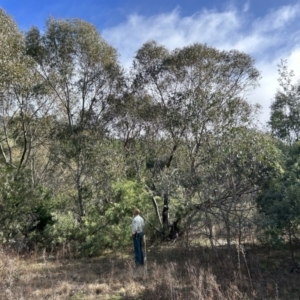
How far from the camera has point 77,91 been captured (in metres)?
12.1

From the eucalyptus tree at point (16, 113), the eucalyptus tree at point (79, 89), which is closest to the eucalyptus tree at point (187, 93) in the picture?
the eucalyptus tree at point (79, 89)

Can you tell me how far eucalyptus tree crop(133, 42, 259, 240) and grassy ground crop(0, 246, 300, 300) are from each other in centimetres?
273

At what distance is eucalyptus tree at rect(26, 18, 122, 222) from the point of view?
1125 cm

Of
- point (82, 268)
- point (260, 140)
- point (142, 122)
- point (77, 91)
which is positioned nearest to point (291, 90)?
point (142, 122)

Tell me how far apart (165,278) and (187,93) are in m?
6.55

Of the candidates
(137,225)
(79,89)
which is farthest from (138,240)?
(79,89)

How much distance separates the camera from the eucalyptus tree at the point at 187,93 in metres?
9.85

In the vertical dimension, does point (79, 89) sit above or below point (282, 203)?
above

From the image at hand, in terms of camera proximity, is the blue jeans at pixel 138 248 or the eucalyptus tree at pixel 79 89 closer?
the blue jeans at pixel 138 248

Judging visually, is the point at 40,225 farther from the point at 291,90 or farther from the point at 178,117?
the point at 291,90

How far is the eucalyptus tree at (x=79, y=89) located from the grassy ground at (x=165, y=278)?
3.20 metres

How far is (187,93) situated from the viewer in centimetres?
1080

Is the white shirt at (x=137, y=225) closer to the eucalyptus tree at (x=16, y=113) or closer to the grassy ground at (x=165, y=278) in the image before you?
the grassy ground at (x=165, y=278)

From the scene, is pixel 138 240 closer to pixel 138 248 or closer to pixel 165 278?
pixel 138 248
